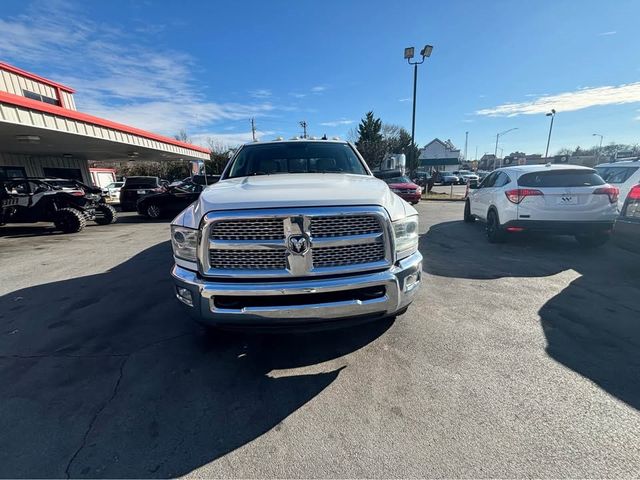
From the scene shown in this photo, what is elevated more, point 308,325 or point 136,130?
point 136,130

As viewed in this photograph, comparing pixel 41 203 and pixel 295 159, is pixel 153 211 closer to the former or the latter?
pixel 41 203

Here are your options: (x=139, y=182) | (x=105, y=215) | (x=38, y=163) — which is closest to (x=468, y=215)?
(x=105, y=215)

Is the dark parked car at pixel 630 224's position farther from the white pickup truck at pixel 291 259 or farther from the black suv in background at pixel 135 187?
the black suv in background at pixel 135 187

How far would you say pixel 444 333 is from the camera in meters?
3.20

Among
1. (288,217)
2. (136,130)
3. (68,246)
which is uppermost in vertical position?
(136,130)

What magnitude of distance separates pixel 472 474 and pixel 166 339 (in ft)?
9.69

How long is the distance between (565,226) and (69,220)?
14120mm

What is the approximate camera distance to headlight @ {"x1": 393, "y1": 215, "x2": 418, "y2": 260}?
2539mm

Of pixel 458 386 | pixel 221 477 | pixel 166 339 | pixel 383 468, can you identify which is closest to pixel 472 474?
pixel 383 468

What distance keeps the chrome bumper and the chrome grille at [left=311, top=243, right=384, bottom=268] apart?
5.1 inches

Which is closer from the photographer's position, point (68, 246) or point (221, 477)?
point (221, 477)

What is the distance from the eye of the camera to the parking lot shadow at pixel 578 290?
262cm

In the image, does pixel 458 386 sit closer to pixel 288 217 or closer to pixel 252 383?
pixel 252 383

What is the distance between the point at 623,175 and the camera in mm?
6559
